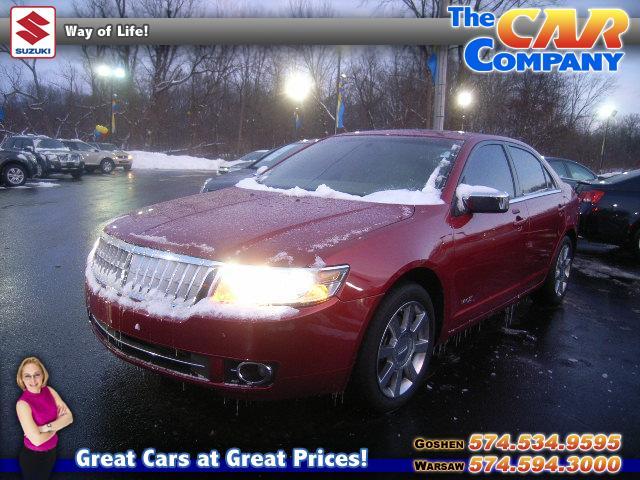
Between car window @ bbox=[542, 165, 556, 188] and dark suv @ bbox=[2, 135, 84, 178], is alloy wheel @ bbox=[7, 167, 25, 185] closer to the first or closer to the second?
dark suv @ bbox=[2, 135, 84, 178]

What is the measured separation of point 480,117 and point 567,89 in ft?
25.4

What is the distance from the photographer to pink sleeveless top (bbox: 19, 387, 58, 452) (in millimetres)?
2016

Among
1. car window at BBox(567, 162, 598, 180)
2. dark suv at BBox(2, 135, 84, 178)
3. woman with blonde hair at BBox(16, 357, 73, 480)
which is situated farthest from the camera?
dark suv at BBox(2, 135, 84, 178)

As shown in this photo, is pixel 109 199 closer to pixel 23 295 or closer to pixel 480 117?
pixel 23 295

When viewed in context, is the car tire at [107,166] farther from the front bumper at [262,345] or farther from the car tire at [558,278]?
the front bumper at [262,345]

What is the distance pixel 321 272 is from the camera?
2289mm

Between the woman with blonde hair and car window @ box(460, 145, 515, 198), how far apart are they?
2689 millimetres

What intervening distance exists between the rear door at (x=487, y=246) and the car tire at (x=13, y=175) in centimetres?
1540

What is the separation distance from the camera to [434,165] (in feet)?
11.1

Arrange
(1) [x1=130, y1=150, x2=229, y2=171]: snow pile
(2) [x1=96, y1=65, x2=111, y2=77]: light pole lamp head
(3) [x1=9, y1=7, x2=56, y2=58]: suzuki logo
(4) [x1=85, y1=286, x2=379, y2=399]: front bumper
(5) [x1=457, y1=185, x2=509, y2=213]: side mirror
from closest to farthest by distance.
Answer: (4) [x1=85, y1=286, x2=379, y2=399]: front bumper
(5) [x1=457, y1=185, x2=509, y2=213]: side mirror
(3) [x1=9, y1=7, x2=56, y2=58]: suzuki logo
(1) [x1=130, y1=150, x2=229, y2=171]: snow pile
(2) [x1=96, y1=65, x2=111, y2=77]: light pole lamp head

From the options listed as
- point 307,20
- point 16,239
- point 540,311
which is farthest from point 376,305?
point 307,20

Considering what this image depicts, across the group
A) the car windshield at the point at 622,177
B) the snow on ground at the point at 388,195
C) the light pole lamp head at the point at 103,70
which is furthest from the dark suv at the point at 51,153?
the light pole lamp head at the point at 103,70

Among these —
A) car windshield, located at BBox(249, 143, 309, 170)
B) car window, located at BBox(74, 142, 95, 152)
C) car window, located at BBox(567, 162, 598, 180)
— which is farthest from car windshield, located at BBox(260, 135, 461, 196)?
car window, located at BBox(74, 142, 95, 152)

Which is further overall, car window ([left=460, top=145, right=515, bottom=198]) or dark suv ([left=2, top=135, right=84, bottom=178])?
dark suv ([left=2, top=135, right=84, bottom=178])
